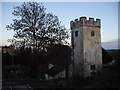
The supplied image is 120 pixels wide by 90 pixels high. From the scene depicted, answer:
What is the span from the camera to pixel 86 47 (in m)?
22.5

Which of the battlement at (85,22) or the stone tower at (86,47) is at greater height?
the battlement at (85,22)

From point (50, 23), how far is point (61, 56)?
770 cm

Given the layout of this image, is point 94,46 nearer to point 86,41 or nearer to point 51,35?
point 86,41

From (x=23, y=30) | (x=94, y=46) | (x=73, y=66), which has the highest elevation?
(x=23, y=30)

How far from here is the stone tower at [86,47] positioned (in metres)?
22.3

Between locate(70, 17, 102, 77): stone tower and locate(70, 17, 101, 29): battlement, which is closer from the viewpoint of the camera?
locate(70, 17, 102, 77): stone tower

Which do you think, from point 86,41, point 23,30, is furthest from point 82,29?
point 23,30

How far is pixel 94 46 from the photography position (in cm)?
2288

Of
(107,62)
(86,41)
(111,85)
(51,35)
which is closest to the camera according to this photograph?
(111,85)

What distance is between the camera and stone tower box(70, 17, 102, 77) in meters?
22.3

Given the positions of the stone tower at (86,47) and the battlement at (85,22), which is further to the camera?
the battlement at (85,22)

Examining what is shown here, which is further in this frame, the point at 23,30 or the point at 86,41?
the point at 86,41

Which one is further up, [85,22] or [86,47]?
[85,22]

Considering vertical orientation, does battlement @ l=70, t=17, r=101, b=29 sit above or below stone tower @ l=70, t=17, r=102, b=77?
above
